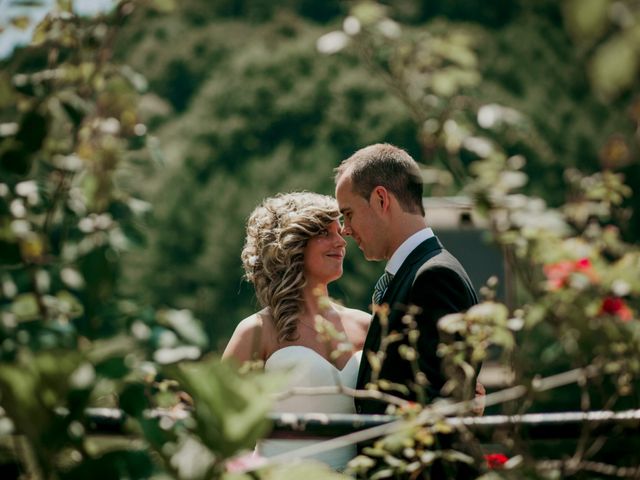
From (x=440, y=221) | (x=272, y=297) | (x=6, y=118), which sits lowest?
(x=440, y=221)

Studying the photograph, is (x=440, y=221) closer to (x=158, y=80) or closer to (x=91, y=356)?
(x=91, y=356)

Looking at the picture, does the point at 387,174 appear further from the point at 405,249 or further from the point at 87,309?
the point at 87,309

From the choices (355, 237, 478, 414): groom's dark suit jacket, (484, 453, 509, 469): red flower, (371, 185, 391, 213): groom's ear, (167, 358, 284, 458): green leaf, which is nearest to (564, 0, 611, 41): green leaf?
(167, 358, 284, 458): green leaf

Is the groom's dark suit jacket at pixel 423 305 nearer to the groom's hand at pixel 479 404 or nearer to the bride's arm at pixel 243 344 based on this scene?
the groom's hand at pixel 479 404

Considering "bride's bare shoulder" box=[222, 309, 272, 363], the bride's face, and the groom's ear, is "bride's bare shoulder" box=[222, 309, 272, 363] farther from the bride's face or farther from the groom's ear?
the groom's ear

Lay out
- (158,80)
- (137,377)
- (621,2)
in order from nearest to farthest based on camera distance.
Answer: (621,2) < (137,377) < (158,80)

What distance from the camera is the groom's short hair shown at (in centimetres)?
431

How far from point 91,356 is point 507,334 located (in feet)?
3.19

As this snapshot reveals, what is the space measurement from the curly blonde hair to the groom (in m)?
0.76

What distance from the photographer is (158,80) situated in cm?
3938

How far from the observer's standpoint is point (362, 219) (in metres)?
4.43

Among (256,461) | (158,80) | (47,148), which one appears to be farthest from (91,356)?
(158,80)

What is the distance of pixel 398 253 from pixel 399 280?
17cm

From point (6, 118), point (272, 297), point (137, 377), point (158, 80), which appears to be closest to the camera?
point (137, 377)
